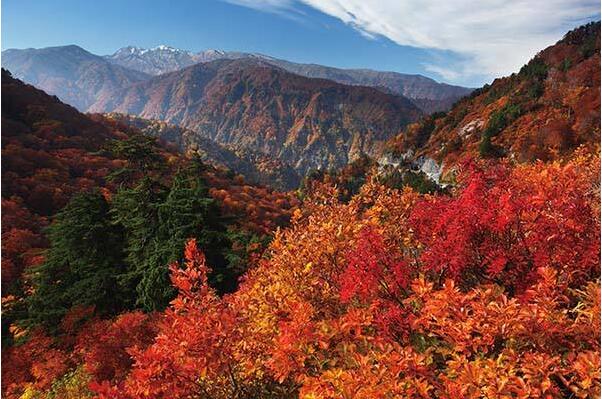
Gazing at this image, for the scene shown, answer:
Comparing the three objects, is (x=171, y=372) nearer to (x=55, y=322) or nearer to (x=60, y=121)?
(x=55, y=322)

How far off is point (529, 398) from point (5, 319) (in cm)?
2962

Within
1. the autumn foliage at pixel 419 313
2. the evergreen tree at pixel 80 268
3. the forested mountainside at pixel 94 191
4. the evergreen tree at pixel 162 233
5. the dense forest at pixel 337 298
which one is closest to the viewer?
the autumn foliage at pixel 419 313

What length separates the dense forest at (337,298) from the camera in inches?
213

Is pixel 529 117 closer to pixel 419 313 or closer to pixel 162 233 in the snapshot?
pixel 162 233

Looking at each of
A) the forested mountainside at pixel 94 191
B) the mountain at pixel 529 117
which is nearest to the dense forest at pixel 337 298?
the forested mountainside at pixel 94 191

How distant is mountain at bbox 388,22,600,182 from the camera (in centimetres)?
5047

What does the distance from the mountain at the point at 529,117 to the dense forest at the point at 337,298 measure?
3659 centimetres

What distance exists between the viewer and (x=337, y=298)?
367 inches

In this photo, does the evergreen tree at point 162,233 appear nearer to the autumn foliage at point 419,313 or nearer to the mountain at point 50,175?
the mountain at point 50,175

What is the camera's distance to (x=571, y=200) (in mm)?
7613

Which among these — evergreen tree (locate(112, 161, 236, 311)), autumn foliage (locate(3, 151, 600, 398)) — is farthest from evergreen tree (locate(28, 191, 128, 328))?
autumn foliage (locate(3, 151, 600, 398))

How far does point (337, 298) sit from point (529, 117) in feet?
212

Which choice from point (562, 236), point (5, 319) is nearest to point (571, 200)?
point (562, 236)

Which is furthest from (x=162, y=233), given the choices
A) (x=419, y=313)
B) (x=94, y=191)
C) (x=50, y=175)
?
(x=50, y=175)
